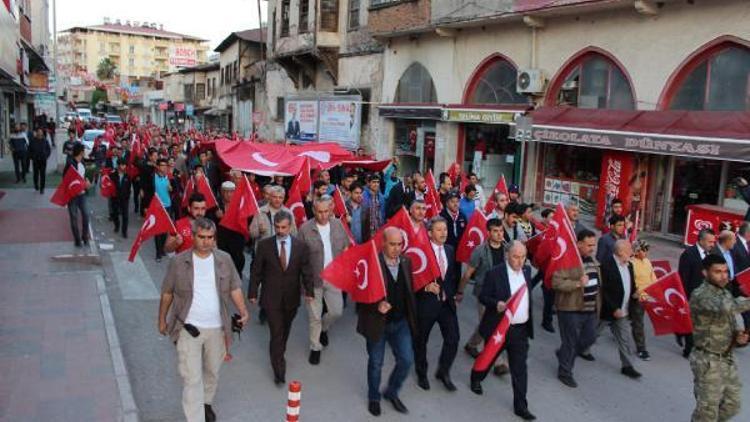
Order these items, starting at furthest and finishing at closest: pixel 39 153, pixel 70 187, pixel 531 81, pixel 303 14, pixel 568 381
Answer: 1. pixel 303 14
2. pixel 39 153
3. pixel 531 81
4. pixel 70 187
5. pixel 568 381

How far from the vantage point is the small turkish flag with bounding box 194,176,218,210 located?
33.1 ft

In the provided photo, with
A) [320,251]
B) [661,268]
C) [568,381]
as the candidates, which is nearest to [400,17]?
[661,268]

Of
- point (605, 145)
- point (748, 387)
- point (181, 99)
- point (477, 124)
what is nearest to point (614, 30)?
point (605, 145)

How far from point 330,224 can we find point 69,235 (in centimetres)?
789

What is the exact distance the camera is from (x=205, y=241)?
534 centimetres

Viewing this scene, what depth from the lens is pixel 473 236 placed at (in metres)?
8.73

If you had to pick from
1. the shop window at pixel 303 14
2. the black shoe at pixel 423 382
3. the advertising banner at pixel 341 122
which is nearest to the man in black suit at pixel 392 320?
the black shoe at pixel 423 382

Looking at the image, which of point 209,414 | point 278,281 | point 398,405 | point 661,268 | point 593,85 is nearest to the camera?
point 209,414

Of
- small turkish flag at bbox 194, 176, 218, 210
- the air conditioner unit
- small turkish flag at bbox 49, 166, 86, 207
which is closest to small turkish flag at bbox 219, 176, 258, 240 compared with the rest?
small turkish flag at bbox 194, 176, 218, 210

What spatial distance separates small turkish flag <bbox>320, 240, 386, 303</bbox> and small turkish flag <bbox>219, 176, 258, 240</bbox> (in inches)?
106

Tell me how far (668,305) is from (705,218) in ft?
24.7

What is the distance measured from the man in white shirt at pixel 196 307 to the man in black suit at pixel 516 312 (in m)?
2.31

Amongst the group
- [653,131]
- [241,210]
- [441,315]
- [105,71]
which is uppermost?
[105,71]

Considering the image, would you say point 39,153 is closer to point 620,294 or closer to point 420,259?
point 420,259
